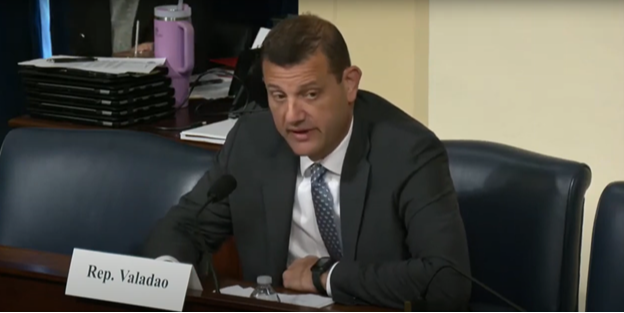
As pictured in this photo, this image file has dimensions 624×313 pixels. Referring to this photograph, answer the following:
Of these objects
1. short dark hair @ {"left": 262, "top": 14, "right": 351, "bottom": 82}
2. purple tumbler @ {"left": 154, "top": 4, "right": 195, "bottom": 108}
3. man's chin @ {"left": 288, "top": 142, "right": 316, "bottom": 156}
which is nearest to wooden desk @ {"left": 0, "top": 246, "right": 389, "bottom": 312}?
man's chin @ {"left": 288, "top": 142, "right": 316, "bottom": 156}

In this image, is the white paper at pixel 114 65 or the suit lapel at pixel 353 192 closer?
the suit lapel at pixel 353 192

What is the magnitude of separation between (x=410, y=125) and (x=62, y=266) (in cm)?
75

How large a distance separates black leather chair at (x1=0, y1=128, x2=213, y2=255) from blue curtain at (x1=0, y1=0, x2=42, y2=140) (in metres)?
1.54

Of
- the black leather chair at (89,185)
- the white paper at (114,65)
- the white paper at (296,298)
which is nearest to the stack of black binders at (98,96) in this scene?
the white paper at (114,65)

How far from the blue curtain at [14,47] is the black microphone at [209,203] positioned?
2002 mm

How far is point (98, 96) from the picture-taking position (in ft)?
9.48

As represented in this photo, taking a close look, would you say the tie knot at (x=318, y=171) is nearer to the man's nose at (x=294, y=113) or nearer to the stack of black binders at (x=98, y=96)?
the man's nose at (x=294, y=113)

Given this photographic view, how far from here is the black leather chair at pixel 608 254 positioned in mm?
1890

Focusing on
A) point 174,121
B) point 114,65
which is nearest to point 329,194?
point 174,121

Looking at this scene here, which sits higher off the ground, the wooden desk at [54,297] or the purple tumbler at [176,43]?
the purple tumbler at [176,43]

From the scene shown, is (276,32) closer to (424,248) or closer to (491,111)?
(424,248)

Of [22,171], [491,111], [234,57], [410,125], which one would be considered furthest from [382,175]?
[234,57]

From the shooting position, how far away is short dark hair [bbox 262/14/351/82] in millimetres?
1896

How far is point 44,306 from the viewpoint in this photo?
1.56 metres
